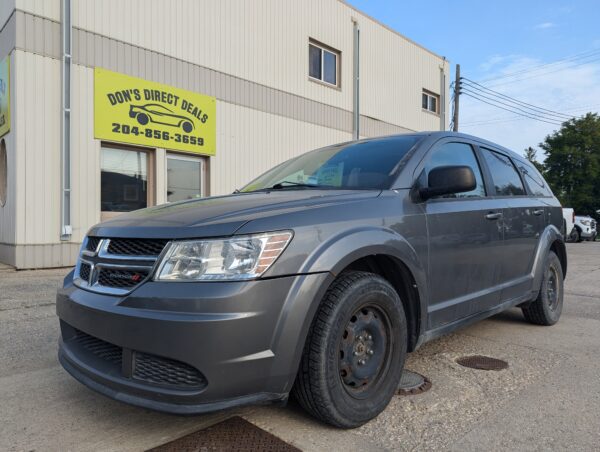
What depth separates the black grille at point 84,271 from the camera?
2.50 metres

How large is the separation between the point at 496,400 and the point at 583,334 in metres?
2.11

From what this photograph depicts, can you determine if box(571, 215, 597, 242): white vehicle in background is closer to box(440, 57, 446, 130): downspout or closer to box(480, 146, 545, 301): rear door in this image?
box(440, 57, 446, 130): downspout

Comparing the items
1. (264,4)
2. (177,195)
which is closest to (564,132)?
(264,4)

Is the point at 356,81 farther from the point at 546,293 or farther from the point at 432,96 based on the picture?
the point at 546,293

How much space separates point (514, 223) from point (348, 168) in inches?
62.4

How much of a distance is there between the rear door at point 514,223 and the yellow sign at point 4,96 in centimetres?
854

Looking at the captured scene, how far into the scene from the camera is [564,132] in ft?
131

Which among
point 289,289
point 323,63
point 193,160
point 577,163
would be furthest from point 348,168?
point 577,163

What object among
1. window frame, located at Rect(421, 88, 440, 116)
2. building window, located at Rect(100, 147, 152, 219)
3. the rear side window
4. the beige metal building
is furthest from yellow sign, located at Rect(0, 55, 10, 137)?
window frame, located at Rect(421, 88, 440, 116)

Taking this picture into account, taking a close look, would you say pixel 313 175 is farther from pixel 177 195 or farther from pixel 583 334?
pixel 177 195

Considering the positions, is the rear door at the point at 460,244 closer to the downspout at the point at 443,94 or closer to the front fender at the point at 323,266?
the front fender at the point at 323,266

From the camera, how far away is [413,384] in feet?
9.91

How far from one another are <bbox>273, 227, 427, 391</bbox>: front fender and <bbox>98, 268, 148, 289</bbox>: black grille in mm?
688

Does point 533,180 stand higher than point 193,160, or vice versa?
point 193,160
